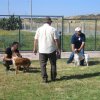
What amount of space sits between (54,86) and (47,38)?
143 centimetres

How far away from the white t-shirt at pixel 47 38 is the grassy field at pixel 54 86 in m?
0.95

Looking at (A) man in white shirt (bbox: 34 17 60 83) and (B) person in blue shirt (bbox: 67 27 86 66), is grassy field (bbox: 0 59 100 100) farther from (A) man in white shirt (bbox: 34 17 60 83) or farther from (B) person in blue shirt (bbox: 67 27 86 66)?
(B) person in blue shirt (bbox: 67 27 86 66)

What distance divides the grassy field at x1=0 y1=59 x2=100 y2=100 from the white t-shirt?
954 mm

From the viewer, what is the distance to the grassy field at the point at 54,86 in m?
9.98

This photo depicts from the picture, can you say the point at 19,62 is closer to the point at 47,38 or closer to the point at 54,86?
the point at 47,38

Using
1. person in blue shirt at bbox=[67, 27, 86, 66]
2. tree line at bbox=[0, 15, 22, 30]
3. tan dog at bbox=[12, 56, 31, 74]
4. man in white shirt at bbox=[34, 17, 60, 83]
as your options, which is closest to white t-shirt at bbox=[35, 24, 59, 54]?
man in white shirt at bbox=[34, 17, 60, 83]

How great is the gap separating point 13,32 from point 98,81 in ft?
53.9

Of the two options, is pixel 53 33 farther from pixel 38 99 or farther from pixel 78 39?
pixel 78 39

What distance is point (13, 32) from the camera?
2795 cm

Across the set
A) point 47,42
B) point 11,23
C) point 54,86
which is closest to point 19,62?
point 47,42

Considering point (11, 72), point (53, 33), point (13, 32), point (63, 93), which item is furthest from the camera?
point (13, 32)

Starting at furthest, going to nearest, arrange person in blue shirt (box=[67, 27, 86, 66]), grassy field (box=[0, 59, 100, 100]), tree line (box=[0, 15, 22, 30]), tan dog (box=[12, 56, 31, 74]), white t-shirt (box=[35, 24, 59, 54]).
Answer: tree line (box=[0, 15, 22, 30])
person in blue shirt (box=[67, 27, 86, 66])
tan dog (box=[12, 56, 31, 74])
white t-shirt (box=[35, 24, 59, 54])
grassy field (box=[0, 59, 100, 100])

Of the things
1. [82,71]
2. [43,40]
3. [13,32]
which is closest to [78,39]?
[82,71]

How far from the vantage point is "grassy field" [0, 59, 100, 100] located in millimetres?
9977
